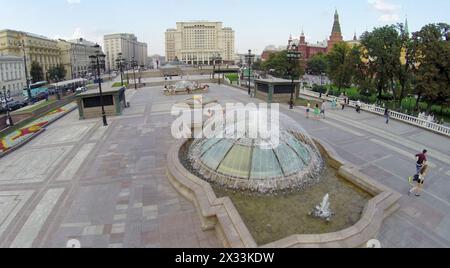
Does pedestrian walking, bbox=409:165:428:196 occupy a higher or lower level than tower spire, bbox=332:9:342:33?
lower

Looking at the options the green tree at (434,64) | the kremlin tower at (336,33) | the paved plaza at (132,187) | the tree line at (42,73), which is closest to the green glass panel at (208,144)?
the paved plaza at (132,187)

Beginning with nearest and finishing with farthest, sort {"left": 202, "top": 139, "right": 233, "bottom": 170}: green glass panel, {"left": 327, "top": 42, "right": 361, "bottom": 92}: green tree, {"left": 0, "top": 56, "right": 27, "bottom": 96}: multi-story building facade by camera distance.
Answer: {"left": 202, "top": 139, "right": 233, "bottom": 170}: green glass panel
{"left": 327, "top": 42, "right": 361, "bottom": 92}: green tree
{"left": 0, "top": 56, "right": 27, "bottom": 96}: multi-story building facade

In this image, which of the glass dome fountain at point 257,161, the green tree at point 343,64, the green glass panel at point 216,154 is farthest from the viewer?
the green tree at point 343,64

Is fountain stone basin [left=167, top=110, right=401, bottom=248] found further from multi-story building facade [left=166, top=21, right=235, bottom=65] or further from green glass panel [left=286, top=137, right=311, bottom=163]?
multi-story building facade [left=166, top=21, right=235, bottom=65]

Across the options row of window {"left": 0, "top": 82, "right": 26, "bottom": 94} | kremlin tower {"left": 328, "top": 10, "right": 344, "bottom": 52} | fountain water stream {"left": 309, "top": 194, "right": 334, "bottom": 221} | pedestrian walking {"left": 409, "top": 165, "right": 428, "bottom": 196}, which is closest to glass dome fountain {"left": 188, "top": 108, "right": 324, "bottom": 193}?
fountain water stream {"left": 309, "top": 194, "right": 334, "bottom": 221}

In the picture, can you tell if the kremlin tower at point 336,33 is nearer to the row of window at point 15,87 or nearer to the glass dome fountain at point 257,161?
the row of window at point 15,87

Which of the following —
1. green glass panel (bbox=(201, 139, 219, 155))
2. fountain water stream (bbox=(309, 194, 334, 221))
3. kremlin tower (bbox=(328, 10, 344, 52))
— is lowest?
fountain water stream (bbox=(309, 194, 334, 221))

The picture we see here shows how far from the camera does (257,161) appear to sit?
9.75m

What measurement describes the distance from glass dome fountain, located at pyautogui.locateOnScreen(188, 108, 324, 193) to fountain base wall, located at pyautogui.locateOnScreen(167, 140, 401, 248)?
107 centimetres

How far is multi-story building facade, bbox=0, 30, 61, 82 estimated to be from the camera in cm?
6175

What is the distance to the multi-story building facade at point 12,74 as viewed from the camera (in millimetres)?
51250

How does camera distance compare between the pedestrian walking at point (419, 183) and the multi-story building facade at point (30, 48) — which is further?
the multi-story building facade at point (30, 48)

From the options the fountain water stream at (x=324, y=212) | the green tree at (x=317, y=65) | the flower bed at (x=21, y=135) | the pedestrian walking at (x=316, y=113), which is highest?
the green tree at (x=317, y=65)

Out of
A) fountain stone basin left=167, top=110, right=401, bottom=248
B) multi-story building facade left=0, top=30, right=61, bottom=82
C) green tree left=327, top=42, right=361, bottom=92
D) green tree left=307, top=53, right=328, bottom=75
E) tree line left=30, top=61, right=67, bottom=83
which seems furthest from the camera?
green tree left=307, top=53, right=328, bottom=75
